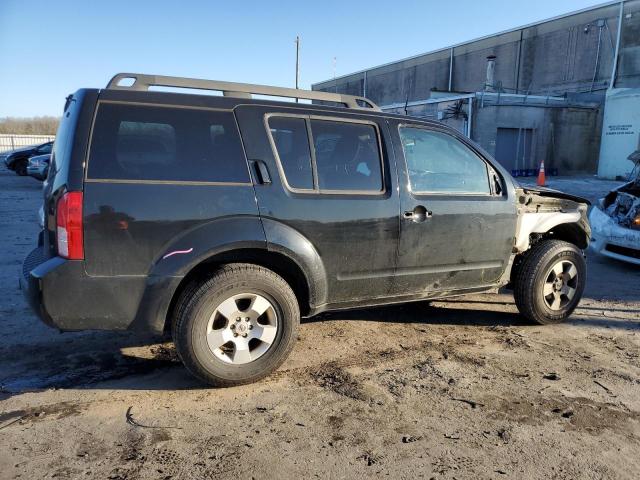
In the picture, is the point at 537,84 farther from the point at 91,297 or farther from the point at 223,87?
the point at 91,297

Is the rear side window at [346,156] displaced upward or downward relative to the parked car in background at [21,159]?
upward

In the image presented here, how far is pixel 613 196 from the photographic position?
7.69 metres

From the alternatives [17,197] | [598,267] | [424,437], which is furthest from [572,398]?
[17,197]

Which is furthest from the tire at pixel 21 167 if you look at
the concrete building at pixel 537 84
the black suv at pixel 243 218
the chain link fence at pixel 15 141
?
the black suv at pixel 243 218

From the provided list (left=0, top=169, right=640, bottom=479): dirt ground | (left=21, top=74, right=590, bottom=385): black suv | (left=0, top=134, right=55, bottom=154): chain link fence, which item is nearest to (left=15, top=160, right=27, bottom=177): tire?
(left=0, top=134, right=55, bottom=154): chain link fence

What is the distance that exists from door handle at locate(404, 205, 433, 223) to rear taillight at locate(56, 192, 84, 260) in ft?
7.41

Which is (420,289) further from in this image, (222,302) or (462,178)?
(222,302)

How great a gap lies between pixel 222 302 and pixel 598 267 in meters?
6.10

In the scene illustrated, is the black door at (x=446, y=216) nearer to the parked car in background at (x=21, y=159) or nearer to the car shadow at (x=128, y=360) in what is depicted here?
the car shadow at (x=128, y=360)

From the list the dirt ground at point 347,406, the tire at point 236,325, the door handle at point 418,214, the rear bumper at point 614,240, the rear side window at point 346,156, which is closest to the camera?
the dirt ground at point 347,406

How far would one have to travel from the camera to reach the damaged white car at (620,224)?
674 centimetres

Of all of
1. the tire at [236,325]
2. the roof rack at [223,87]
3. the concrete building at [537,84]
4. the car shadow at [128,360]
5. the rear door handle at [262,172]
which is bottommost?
the car shadow at [128,360]

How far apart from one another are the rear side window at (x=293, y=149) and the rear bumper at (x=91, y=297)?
3.50ft

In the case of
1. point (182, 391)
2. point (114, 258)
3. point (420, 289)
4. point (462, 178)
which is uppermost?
point (462, 178)
